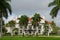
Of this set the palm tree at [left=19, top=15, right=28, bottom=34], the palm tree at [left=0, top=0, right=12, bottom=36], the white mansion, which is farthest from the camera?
the white mansion

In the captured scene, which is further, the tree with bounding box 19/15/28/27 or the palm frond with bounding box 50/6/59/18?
the tree with bounding box 19/15/28/27

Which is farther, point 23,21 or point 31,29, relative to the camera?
point 31,29

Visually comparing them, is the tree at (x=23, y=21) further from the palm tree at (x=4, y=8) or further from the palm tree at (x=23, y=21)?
the palm tree at (x=4, y=8)

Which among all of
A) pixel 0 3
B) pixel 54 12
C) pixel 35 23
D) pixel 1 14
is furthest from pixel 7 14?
pixel 35 23

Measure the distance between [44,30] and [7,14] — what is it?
246 ft

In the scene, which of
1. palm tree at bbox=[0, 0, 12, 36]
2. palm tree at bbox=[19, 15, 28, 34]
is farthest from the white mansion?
palm tree at bbox=[0, 0, 12, 36]

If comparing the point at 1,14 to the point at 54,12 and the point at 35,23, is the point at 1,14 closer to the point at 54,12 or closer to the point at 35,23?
the point at 54,12

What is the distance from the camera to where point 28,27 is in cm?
14125

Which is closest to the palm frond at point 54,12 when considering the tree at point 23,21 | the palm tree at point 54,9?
the palm tree at point 54,9

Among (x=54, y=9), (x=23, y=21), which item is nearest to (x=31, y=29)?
(x=23, y=21)

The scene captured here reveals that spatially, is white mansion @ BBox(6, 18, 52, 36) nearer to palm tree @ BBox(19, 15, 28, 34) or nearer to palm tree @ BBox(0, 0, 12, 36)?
palm tree @ BBox(19, 15, 28, 34)

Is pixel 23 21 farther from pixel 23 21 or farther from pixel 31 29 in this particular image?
pixel 31 29

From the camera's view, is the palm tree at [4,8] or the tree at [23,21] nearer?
the palm tree at [4,8]

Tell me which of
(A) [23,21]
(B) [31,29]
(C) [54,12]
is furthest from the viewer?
(B) [31,29]
